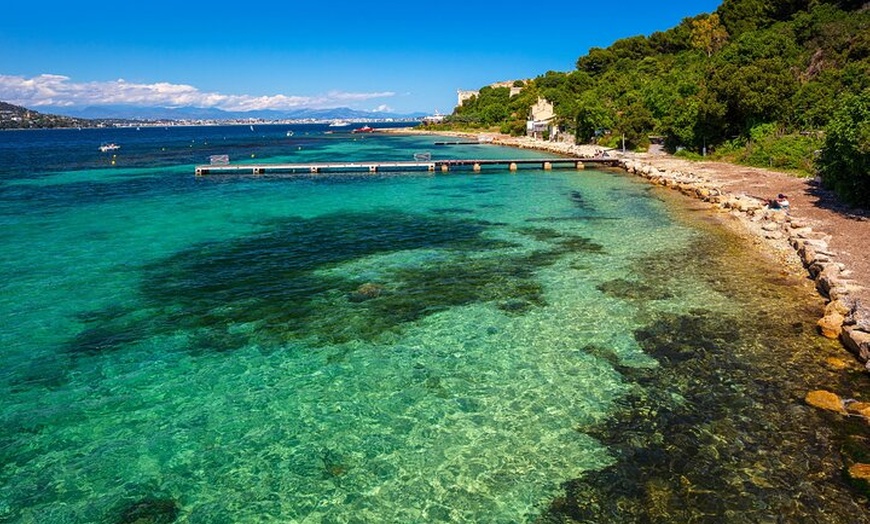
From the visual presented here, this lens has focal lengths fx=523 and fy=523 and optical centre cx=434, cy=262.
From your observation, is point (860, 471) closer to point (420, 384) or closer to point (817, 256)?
point (420, 384)

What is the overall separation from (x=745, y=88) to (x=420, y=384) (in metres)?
44.9

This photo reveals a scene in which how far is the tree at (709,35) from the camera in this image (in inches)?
3527

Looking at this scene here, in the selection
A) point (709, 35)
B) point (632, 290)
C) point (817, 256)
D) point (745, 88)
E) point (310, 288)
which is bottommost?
point (310, 288)

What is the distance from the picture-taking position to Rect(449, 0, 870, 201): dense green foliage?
41.8 metres

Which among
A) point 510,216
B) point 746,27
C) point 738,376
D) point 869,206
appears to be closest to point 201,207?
point 510,216

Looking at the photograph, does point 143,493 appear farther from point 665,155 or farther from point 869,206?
point 665,155

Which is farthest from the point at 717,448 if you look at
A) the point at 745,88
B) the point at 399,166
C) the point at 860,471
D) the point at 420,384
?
the point at 399,166

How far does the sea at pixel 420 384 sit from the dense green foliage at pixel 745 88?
1451 cm

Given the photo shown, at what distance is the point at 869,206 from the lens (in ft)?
78.8

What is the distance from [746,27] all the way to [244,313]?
9817 centimetres

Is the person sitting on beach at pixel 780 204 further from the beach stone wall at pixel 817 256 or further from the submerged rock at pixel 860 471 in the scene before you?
the submerged rock at pixel 860 471

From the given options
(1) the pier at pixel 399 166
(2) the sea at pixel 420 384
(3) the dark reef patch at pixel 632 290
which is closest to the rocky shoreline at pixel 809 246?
(2) the sea at pixel 420 384

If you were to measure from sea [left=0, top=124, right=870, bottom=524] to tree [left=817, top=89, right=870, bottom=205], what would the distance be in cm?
599

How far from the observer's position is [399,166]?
55.5m
